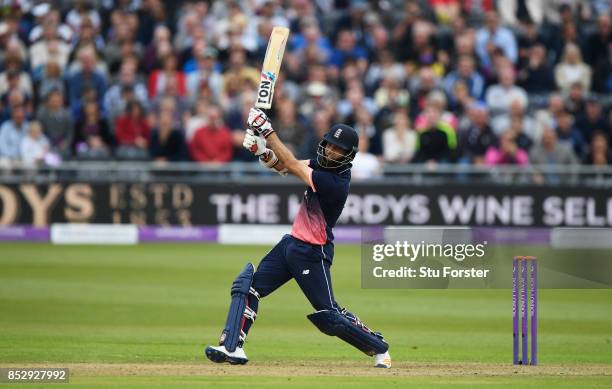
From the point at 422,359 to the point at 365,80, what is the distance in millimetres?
11729

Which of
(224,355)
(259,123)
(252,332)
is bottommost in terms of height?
(252,332)

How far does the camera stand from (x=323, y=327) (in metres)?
9.29

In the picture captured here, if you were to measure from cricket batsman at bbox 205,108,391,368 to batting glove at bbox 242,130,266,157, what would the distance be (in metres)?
0.06

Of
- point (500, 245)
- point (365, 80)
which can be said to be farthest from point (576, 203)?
point (500, 245)

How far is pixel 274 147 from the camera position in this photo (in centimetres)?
886

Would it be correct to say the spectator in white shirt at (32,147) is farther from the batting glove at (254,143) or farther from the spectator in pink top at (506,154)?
the batting glove at (254,143)

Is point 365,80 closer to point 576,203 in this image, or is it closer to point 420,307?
point 576,203

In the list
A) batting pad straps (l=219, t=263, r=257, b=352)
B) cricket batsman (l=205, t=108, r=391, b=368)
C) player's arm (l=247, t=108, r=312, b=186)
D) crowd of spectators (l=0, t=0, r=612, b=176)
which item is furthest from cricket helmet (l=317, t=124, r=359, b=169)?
crowd of spectators (l=0, t=0, r=612, b=176)

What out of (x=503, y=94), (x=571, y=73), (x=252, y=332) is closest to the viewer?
(x=252, y=332)

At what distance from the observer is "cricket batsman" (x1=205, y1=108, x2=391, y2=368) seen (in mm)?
9070

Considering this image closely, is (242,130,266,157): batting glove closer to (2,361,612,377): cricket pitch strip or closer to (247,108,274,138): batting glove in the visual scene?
(247,108,274,138): batting glove

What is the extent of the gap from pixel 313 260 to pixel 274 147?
968 mm

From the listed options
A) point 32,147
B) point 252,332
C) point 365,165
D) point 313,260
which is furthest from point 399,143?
point 313,260

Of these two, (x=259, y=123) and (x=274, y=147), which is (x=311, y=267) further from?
(x=259, y=123)
